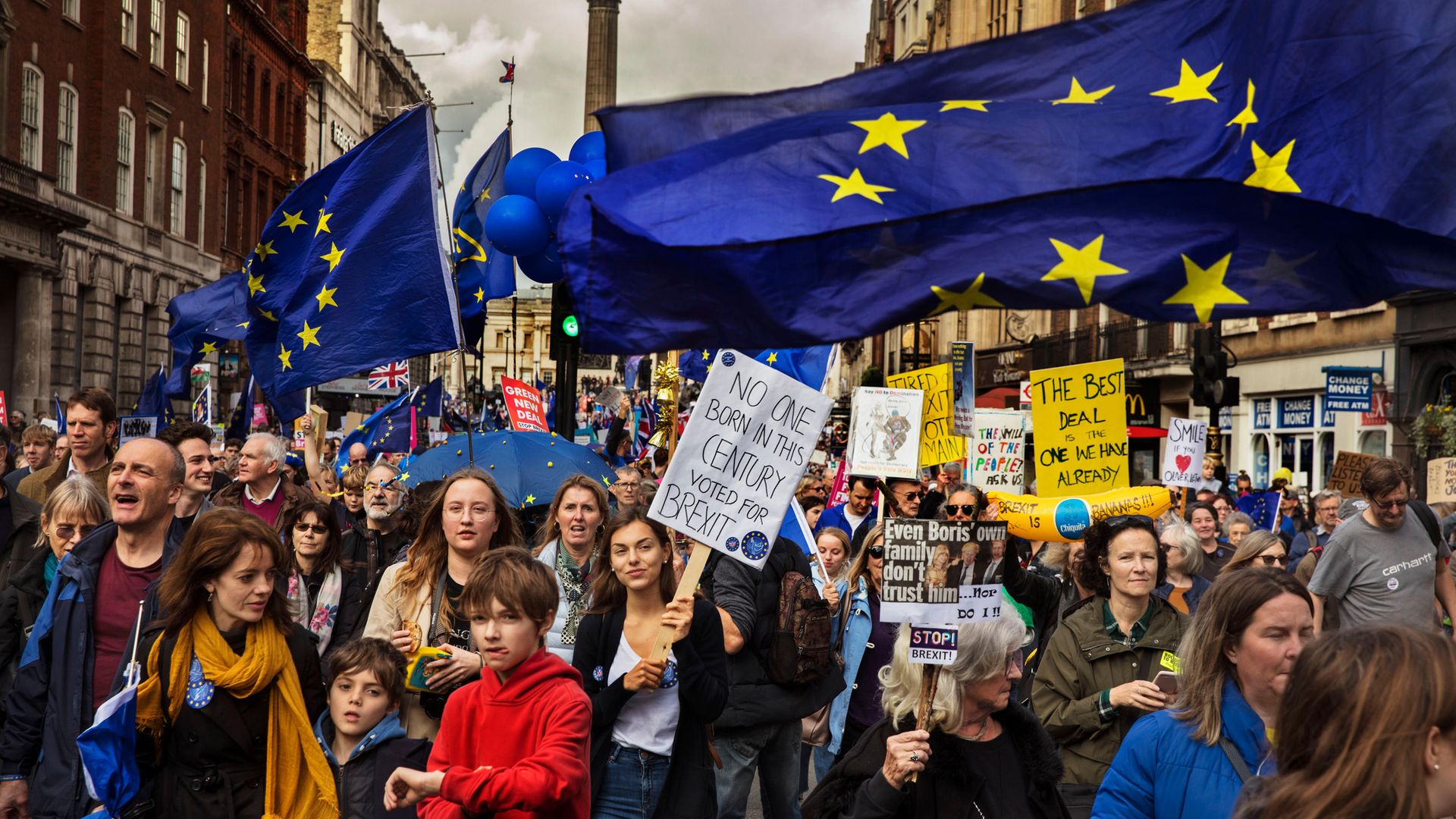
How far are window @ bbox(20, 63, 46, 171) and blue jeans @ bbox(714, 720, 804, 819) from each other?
29.6 meters

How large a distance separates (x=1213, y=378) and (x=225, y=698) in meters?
11.9

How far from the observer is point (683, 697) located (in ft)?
17.8

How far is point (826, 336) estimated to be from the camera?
17.0 feet

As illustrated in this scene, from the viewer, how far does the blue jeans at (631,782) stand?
543 centimetres

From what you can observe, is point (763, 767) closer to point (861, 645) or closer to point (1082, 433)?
point (861, 645)

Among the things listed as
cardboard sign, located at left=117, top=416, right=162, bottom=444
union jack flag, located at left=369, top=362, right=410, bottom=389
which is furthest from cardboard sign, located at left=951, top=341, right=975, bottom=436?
union jack flag, located at left=369, top=362, right=410, bottom=389

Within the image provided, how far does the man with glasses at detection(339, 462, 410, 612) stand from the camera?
7348 mm

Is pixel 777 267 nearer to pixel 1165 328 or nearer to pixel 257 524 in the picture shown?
pixel 257 524

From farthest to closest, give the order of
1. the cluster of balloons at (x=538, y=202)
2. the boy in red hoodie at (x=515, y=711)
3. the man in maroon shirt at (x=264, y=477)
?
the cluster of balloons at (x=538, y=202) < the man in maroon shirt at (x=264, y=477) < the boy in red hoodie at (x=515, y=711)

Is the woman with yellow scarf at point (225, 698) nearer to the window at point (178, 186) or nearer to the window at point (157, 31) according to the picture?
the window at point (157, 31)

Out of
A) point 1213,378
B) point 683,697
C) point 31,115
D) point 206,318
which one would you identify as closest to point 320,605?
point 683,697

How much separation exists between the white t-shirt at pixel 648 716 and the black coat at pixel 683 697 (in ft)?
0.13

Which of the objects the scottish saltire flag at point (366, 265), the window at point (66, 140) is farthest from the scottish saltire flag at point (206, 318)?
the window at point (66, 140)

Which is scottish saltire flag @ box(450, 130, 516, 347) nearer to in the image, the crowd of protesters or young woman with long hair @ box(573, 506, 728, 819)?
the crowd of protesters
